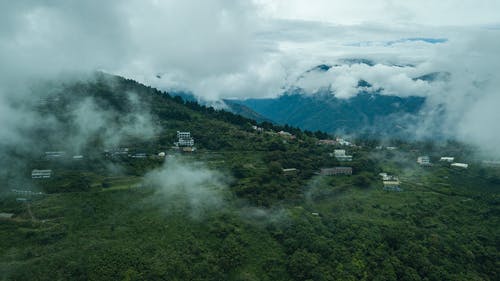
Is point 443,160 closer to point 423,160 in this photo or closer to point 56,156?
point 423,160

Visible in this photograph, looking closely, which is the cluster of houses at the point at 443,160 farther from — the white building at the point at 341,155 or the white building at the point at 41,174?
the white building at the point at 41,174

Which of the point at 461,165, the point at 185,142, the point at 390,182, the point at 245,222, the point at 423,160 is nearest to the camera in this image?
the point at 245,222

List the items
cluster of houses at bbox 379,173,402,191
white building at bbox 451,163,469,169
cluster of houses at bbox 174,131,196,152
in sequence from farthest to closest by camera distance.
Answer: white building at bbox 451,163,469,169, cluster of houses at bbox 174,131,196,152, cluster of houses at bbox 379,173,402,191

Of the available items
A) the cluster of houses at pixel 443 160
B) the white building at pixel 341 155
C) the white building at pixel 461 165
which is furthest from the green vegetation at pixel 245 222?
the cluster of houses at pixel 443 160

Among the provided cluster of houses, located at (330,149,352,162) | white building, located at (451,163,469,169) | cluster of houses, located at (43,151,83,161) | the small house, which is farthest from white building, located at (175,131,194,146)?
white building, located at (451,163,469,169)

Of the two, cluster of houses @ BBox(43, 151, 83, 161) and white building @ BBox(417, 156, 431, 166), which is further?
white building @ BBox(417, 156, 431, 166)

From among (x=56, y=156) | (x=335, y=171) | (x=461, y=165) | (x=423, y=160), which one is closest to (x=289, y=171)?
(x=335, y=171)

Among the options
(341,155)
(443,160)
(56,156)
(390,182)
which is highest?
(56,156)

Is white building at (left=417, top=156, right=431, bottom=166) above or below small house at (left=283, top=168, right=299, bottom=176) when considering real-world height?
below

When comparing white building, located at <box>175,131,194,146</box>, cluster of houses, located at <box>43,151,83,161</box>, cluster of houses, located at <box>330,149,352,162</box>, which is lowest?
cluster of houses, located at <box>330,149,352,162</box>

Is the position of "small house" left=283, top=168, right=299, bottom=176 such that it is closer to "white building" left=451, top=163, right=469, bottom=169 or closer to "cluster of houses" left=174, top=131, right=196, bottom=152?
"cluster of houses" left=174, top=131, right=196, bottom=152
